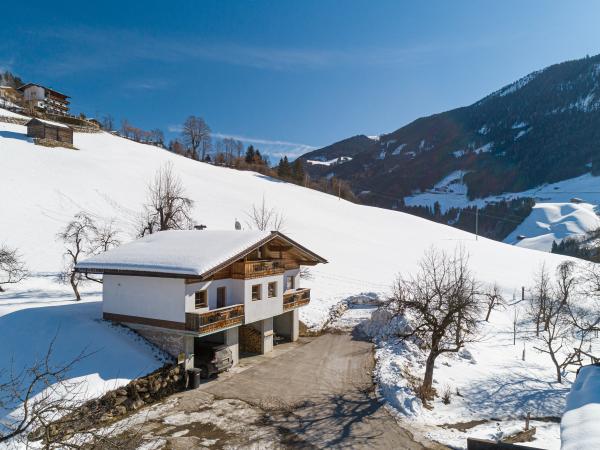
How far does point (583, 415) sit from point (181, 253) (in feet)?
58.0

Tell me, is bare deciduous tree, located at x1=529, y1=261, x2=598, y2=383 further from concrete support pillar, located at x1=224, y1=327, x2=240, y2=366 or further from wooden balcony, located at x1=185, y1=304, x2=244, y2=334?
wooden balcony, located at x1=185, y1=304, x2=244, y2=334

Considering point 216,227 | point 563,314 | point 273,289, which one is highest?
point 216,227

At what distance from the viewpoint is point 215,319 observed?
758 inches

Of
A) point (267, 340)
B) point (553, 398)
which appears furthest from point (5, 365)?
point (553, 398)

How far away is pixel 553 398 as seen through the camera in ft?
74.6

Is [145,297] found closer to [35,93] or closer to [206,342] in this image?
[206,342]

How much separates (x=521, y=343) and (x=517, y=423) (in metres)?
22.9

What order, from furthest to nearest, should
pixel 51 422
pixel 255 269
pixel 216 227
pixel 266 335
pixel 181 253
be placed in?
pixel 216 227, pixel 266 335, pixel 255 269, pixel 181 253, pixel 51 422

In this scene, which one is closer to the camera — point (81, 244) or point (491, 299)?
point (81, 244)

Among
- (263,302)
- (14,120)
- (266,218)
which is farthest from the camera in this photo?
(14,120)

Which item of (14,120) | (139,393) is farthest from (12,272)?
(14,120)

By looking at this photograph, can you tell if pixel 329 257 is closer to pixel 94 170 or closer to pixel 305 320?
pixel 305 320

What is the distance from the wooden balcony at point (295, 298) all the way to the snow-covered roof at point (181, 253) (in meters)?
4.86

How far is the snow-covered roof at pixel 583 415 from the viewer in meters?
5.17
